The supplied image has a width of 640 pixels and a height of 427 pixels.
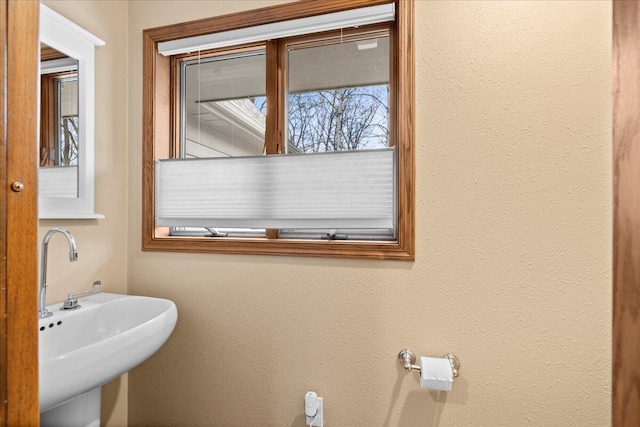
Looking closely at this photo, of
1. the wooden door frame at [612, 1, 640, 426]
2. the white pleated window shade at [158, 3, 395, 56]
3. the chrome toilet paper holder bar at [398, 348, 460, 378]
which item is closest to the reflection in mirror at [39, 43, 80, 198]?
the white pleated window shade at [158, 3, 395, 56]

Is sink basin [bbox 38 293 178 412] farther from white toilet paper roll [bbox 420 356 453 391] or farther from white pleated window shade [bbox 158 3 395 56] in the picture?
white pleated window shade [bbox 158 3 395 56]

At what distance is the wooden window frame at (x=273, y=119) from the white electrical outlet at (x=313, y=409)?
1.90 ft

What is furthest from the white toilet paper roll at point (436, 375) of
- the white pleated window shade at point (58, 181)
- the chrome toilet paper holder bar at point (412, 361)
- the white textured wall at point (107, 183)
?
the white pleated window shade at point (58, 181)

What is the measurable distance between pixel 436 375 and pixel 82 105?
173 cm

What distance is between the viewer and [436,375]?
1.14 m

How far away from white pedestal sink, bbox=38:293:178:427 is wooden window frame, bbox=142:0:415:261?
32 centimetres

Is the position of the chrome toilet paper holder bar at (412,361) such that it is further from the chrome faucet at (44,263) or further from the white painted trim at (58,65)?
the white painted trim at (58,65)

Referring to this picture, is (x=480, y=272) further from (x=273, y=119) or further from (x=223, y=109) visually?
(x=223, y=109)

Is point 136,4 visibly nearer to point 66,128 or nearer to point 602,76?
point 66,128

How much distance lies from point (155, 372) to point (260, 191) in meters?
1.02

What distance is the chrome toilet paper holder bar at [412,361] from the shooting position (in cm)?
122

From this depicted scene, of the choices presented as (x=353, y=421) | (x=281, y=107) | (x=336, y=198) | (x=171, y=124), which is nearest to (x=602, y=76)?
(x=336, y=198)

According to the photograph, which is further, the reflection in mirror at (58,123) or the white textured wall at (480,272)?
the reflection in mirror at (58,123)

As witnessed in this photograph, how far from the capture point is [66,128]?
4.48ft
